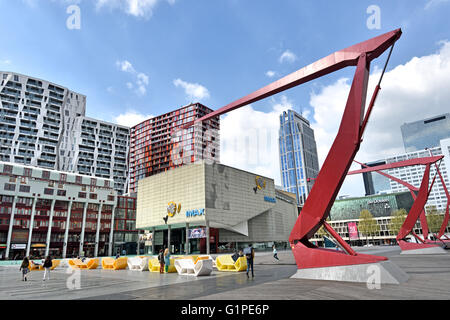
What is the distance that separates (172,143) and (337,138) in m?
110

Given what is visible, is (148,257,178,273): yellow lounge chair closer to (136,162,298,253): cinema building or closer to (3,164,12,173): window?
(136,162,298,253): cinema building

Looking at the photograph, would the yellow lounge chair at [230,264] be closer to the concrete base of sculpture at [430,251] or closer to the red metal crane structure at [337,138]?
the red metal crane structure at [337,138]

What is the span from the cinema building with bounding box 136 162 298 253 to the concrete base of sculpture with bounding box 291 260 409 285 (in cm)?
4506

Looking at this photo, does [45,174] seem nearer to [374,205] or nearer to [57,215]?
[57,215]

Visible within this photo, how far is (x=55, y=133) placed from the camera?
337 ft

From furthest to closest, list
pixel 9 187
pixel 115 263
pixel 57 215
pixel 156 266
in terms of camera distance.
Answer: pixel 57 215
pixel 9 187
pixel 115 263
pixel 156 266

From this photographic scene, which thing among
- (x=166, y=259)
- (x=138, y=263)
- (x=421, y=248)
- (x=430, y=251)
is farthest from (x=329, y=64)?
(x=430, y=251)

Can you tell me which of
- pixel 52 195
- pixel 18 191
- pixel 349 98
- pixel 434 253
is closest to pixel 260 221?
pixel 434 253

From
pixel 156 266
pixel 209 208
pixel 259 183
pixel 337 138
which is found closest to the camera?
pixel 337 138

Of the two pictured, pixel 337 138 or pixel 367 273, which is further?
pixel 337 138

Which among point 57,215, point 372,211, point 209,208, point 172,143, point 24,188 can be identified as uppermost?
point 172,143

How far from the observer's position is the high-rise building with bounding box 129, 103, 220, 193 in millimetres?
111812

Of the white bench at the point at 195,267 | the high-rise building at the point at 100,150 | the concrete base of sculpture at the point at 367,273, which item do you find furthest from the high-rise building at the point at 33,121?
the concrete base of sculpture at the point at 367,273
